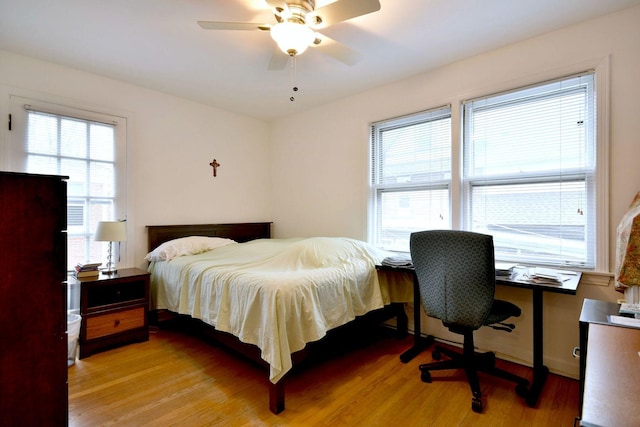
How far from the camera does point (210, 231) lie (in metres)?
3.88

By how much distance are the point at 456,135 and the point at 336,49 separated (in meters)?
1.38

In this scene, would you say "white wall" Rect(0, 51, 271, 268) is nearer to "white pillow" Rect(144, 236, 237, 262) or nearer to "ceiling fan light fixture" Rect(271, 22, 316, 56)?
"white pillow" Rect(144, 236, 237, 262)

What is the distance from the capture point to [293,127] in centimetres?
435

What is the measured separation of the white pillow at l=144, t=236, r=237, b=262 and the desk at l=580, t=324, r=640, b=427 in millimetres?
3164

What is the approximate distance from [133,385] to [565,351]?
3156mm

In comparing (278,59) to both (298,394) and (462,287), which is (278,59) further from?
(298,394)

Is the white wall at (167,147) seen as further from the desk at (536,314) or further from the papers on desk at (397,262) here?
the desk at (536,314)

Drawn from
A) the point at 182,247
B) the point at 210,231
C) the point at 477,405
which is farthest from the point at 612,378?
the point at 210,231

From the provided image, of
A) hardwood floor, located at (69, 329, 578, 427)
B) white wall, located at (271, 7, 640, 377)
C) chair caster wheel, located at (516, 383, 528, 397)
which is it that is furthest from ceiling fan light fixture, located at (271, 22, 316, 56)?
chair caster wheel, located at (516, 383, 528, 397)

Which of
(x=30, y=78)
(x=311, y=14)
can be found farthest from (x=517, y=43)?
(x=30, y=78)

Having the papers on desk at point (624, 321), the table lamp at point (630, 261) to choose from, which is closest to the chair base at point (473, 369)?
the table lamp at point (630, 261)

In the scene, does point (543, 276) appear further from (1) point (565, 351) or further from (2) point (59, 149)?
(2) point (59, 149)

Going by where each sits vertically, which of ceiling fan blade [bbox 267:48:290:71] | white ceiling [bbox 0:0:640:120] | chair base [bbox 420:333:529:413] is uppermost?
white ceiling [bbox 0:0:640:120]

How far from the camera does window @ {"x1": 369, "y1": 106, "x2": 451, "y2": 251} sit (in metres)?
3.03
